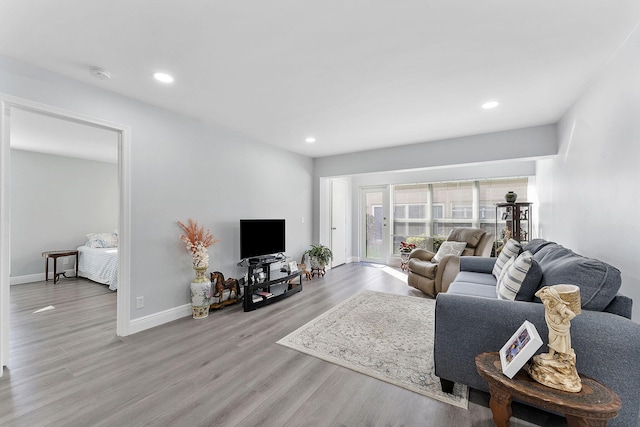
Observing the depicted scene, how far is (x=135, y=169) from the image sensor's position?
9.50 feet

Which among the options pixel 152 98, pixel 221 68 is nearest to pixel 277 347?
pixel 221 68

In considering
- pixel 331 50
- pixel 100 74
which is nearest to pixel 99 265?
pixel 100 74

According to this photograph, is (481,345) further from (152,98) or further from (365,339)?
(152,98)

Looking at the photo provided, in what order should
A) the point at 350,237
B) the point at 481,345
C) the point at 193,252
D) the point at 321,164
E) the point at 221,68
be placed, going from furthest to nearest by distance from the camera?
the point at 350,237, the point at 321,164, the point at 193,252, the point at 221,68, the point at 481,345

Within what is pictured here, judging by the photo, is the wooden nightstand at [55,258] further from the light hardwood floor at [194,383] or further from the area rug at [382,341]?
the area rug at [382,341]

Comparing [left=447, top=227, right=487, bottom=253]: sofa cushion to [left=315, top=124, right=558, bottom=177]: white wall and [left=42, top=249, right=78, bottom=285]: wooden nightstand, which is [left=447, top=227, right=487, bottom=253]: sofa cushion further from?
[left=42, top=249, right=78, bottom=285]: wooden nightstand

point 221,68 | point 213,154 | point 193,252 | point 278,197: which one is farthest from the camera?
point 278,197

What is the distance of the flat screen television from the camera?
3.91m

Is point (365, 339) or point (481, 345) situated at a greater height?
point (481, 345)

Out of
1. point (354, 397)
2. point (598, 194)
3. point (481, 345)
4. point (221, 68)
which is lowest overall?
point (354, 397)

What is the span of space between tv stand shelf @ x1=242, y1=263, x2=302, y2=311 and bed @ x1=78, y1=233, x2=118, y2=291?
97.3 inches

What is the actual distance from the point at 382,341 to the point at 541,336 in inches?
53.8

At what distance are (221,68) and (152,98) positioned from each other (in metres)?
1.10

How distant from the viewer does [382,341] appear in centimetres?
265
